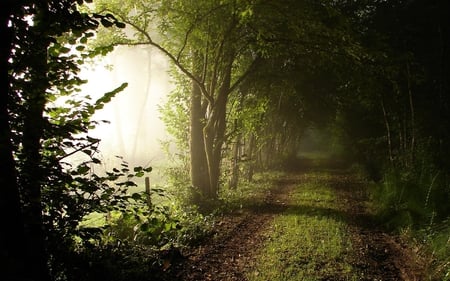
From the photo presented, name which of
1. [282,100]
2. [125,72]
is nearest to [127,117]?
[125,72]

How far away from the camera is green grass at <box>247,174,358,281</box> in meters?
6.29

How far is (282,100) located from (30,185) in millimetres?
18347

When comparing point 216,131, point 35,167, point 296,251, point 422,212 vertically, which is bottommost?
point 296,251

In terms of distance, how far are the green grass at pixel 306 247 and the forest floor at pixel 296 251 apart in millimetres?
20

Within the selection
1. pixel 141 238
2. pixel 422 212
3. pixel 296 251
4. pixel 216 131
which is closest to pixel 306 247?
pixel 296 251

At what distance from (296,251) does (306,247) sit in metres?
0.33

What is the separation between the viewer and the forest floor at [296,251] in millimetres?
6289

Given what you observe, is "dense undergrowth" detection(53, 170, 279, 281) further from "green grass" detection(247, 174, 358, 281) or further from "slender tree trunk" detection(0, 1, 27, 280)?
"green grass" detection(247, 174, 358, 281)

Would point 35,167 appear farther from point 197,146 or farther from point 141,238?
point 197,146

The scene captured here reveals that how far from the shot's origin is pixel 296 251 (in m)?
7.28

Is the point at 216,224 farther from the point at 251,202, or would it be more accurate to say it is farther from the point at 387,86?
the point at 387,86

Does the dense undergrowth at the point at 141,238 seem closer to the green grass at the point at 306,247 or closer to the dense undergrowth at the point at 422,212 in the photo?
the green grass at the point at 306,247

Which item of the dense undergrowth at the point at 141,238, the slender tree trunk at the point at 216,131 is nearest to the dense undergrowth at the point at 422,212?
the dense undergrowth at the point at 141,238

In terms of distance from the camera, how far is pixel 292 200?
1214cm
